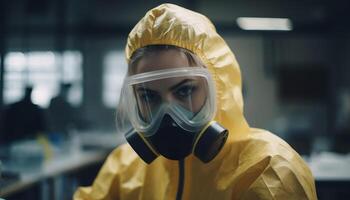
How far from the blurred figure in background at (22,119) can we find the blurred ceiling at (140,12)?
95 cm

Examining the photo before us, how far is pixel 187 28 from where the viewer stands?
1.11 meters

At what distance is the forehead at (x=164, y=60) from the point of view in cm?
109

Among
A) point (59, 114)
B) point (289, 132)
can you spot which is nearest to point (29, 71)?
point (59, 114)

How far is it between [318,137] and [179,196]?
3079mm

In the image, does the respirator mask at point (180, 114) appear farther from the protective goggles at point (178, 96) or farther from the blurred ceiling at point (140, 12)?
the blurred ceiling at point (140, 12)

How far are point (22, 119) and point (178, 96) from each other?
63.8 inches

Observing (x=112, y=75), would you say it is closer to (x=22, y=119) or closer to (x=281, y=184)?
(x=22, y=119)

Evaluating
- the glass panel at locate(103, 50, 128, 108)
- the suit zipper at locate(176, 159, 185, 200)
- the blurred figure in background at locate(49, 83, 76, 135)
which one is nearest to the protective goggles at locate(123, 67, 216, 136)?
the suit zipper at locate(176, 159, 185, 200)

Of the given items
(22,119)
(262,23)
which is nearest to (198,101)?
(22,119)

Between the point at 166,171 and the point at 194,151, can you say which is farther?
the point at 166,171

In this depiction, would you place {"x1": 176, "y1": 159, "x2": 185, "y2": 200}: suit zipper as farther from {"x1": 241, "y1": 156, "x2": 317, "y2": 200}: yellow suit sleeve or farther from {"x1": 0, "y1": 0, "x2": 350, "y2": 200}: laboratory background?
{"x1": 0, "y1": 0, "x2": 350, "y2": 200}: laboratory background

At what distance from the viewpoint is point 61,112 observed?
124 inches

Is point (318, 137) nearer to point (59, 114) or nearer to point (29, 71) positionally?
point (59, 114)

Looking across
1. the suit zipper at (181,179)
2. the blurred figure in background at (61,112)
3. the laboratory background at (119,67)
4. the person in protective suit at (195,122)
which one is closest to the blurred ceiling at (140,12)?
the laboratory background at (119,67)
